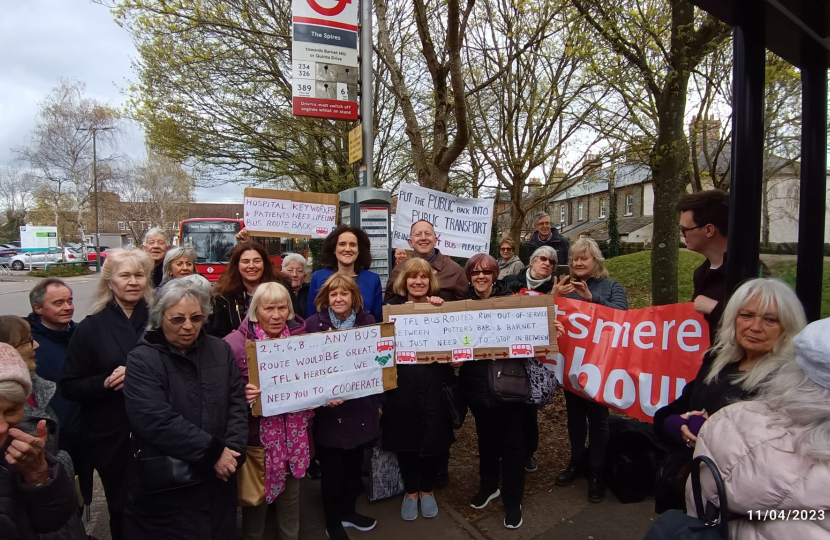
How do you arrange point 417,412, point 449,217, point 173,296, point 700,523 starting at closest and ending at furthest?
point 700,523
point 173,296
point 417,412
point 449,217

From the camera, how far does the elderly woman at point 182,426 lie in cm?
228

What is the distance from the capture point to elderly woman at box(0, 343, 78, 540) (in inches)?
65.0

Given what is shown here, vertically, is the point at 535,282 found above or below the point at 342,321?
above

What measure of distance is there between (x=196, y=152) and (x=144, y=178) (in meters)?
32.9

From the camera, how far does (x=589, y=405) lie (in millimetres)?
3742

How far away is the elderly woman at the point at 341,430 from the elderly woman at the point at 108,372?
1.07 metres

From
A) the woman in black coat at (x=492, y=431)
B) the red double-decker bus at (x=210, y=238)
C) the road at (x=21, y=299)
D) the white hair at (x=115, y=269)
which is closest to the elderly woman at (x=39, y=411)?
the white hair at (x=115, y=269)

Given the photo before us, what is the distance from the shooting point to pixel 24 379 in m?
1.75

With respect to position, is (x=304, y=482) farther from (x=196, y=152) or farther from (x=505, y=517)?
(x=196, y=152)

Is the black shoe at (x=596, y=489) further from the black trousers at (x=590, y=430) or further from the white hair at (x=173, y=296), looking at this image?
the white hair at (x=173, y=296)

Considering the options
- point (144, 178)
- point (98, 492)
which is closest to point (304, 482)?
point (98, 492)

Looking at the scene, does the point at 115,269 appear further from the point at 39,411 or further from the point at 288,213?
the point at 288,213

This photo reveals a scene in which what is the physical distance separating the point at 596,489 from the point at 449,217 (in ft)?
10.6
